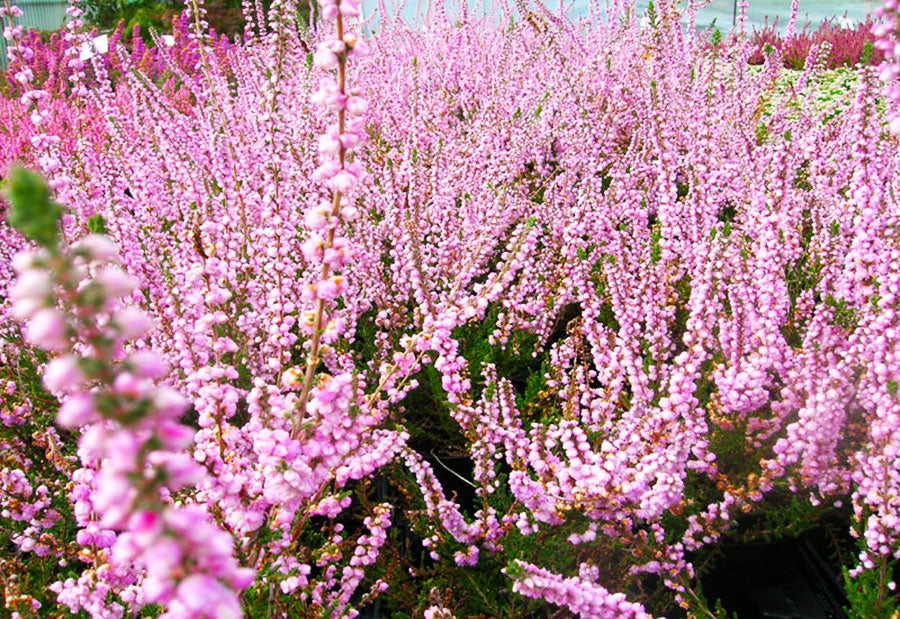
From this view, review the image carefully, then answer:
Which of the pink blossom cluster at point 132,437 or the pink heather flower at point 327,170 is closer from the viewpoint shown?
the pink blossom cluster at point 132,437

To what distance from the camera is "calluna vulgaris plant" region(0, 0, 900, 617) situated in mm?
1061

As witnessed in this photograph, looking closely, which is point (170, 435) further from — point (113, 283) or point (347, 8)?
point (347, 8)

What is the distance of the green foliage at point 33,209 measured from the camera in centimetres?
50

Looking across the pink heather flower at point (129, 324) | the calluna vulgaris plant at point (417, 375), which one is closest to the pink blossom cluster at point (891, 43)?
the calluna vulgaris plant at point (417, 375)

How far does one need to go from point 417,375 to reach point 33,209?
8.64 feet

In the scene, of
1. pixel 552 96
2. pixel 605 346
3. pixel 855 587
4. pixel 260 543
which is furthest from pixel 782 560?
pixel 552 96

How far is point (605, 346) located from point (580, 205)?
0.94 m

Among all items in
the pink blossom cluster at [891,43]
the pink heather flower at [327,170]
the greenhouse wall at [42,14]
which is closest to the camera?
the pink heather flower at [327,170]

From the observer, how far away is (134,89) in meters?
4.29

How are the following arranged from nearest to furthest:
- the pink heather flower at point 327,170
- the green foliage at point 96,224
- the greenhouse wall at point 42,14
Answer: the green foliage at point 96,224 < the pink heather flower at point 327,170 < the greenhouse wall at point 42,14

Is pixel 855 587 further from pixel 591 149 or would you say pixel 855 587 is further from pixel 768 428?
pixel 591 149

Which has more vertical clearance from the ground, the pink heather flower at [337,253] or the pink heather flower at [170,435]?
the pink heather flower at [337,253]

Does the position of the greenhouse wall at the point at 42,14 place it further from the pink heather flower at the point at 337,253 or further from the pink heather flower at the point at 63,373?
the pink heather flower at the point at 63,373

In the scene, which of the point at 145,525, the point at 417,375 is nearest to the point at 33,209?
the point at 145,525
